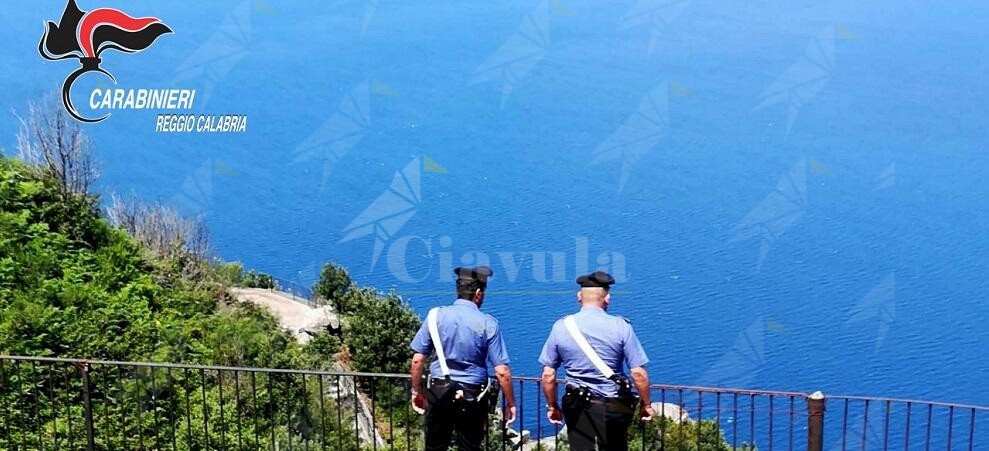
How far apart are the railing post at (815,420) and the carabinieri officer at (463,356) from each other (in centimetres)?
169

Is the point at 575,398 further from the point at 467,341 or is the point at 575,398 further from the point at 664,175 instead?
the point at 664,175

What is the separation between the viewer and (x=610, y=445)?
193 inches

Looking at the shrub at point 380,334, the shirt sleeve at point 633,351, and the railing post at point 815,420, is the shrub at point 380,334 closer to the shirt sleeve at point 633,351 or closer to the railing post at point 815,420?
the railing post at point 815,420

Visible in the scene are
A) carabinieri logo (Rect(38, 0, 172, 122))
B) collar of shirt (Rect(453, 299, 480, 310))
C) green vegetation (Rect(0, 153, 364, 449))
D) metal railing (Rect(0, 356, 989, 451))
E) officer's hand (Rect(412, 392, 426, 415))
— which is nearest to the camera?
collar of shirt (Rect(453, 299, 480, 310))

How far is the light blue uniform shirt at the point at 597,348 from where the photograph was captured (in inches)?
187

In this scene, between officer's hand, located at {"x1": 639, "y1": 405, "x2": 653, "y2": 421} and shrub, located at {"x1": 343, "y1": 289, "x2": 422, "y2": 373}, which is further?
shrub, located at {"x1": 343, "y1": 289, "x2": 422, "y2": 373}

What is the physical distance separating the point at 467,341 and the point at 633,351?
2.58ft

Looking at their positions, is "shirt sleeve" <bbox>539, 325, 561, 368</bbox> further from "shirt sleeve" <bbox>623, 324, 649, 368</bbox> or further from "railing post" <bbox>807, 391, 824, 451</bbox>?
"railing post" <bbox>807, 391, 824, 451</bbox>

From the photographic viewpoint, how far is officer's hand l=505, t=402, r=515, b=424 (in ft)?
15.9

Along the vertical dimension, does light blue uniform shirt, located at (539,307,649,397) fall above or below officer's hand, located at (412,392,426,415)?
above

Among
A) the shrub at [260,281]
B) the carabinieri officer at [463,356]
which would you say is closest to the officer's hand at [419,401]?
the carabinieri officer at [463,356]

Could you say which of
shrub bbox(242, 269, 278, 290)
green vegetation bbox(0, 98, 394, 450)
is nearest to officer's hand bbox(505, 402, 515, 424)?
green vegetation bbox(0, 98, 394, 450)

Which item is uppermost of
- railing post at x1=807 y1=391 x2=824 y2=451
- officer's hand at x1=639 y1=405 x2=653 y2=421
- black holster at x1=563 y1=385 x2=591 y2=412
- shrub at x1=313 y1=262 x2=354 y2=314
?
shrub at x1=313 y1=262 x2=354 y2=314

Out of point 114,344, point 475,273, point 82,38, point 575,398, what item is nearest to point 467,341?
point 475,273
